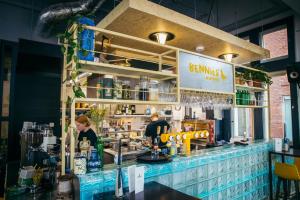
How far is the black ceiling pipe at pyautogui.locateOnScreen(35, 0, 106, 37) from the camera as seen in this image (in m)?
4.04

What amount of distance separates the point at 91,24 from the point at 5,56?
374 centimetres

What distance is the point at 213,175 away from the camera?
2863mm

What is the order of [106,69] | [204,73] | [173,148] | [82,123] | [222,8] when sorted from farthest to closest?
[222,8] → [82,123] → [204,73] → [173,148] → [106,69]

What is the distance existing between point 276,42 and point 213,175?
3957 mm

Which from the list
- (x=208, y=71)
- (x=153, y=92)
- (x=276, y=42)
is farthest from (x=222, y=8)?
(x=153, y=92)

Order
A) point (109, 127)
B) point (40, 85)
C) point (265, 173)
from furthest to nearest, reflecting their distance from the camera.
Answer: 1. point (109, 127)
2. point (40, 85)
3. point (265, 173)

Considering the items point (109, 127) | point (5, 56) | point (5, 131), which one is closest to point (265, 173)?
point (109, 127)

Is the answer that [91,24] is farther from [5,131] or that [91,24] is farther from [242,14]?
[242,14]

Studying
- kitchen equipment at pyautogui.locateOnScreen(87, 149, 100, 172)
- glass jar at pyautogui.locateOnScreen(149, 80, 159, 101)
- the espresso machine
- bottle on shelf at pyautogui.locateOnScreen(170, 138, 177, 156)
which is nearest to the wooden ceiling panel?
glass jar at pyautogui.locateOnScreen(149, 80, 159, 101)

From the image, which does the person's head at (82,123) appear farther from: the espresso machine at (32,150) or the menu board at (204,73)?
the menu board at (204,73)

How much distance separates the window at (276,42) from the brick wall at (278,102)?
3.65ft

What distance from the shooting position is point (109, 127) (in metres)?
6.52

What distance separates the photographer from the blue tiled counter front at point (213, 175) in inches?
74.8

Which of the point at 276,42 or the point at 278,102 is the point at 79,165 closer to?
the point at 276,42
